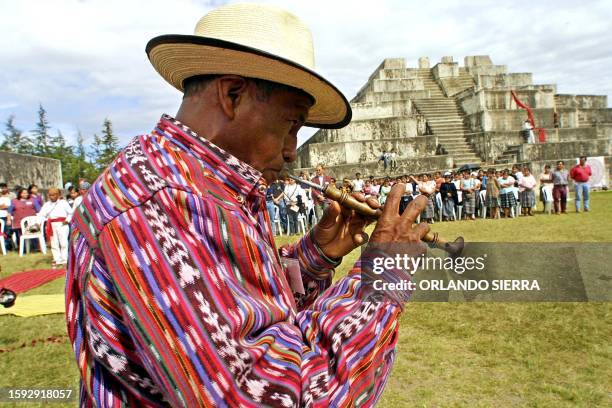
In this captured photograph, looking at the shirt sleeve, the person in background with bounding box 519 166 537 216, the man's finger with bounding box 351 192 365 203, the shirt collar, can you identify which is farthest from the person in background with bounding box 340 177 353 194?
the person in background with bounding box 519 166 537 216

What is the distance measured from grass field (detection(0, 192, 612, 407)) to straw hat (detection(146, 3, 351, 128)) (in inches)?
109

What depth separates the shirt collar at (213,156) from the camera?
1.17 m

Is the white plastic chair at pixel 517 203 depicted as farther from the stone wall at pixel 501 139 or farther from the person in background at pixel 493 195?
the stone wall at pixel 501 139

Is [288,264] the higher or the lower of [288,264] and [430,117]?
the lower

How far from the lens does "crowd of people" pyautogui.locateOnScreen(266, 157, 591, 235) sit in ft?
45.3

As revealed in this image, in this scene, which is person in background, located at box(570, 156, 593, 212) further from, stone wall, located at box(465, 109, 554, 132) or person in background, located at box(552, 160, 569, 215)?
stone wall, located at box(465, 109, 554, 132)

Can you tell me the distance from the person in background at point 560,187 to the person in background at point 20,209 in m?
16.4

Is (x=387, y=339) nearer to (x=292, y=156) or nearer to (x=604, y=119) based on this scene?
(x=292, y=156)

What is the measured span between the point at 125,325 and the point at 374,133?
64.3 ft

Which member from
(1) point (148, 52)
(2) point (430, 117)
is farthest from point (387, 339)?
(2) point (430, 117)

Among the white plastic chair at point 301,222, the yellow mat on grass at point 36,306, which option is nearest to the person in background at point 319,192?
the white plastic chair at point 301,222

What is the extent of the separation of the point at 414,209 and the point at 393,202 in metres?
0.07

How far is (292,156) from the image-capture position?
1.46 meters

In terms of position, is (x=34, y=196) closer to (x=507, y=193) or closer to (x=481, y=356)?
(x=481, y=356)
